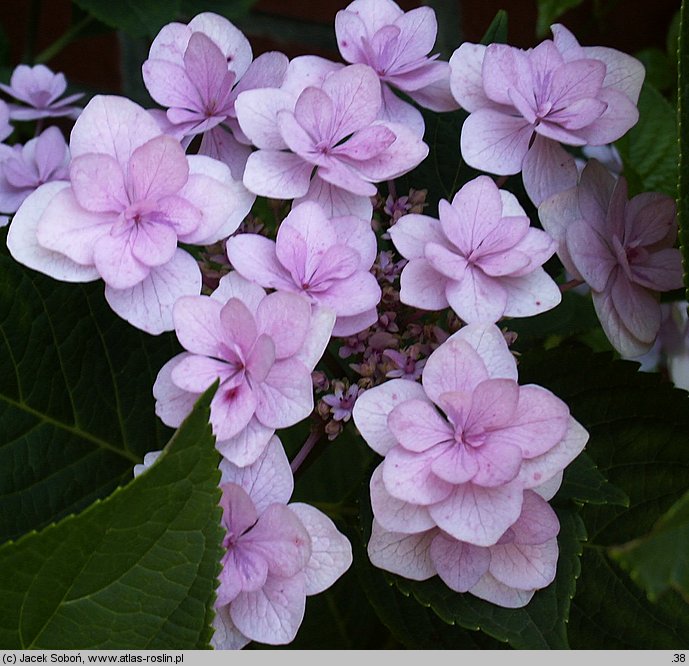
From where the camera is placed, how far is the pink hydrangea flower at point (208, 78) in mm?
499

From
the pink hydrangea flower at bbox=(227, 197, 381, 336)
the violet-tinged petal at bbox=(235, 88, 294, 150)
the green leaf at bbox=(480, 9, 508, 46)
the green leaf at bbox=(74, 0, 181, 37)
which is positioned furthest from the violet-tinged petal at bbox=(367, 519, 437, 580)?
the green leaf at bbox=(74, 0, 181, 37)

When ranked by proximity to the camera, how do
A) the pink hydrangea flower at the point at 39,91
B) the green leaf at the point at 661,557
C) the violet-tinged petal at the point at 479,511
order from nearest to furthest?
1. the green leaf at the point at 661,557
2. the violet-tinged petal at the point at 479,511
3. the pink hydrangea flower at the point at 39,91

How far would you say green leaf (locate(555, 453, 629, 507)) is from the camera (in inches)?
17.7

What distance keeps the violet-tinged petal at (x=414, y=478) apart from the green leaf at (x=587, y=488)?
8 cm

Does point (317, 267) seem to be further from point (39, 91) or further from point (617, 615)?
point (39, 91)

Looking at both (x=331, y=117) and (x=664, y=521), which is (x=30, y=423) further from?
(x=664, y=521)

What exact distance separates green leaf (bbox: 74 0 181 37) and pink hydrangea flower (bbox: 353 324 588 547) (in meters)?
0.62

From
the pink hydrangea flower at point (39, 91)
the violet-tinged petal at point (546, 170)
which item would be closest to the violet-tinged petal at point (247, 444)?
the violet-tinged petal at point (546, 170)

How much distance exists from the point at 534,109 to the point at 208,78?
19cm

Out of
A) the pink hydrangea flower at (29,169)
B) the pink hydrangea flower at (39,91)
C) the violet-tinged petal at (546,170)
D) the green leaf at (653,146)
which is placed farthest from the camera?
the green leaf at (653,146)

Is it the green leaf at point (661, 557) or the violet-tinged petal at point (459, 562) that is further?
the violet-tinged petal at point (459, 562)

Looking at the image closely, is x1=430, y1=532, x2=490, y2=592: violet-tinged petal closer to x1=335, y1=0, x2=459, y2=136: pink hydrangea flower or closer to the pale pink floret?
the pale pink floret

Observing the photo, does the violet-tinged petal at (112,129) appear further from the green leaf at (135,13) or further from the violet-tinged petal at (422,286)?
the green leaf at (135,13)

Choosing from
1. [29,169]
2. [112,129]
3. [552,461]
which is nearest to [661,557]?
[552,461]
